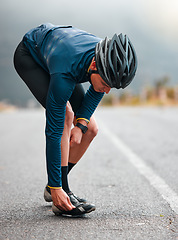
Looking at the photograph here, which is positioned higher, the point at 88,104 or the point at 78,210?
the point at 88,104

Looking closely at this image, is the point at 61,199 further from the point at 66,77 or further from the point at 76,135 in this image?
the point at 66,77

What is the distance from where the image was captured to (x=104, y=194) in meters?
3.77

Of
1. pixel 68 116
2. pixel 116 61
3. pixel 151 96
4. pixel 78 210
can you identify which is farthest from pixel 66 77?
pixel 151 96

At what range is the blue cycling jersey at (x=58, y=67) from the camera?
2758 millimetres

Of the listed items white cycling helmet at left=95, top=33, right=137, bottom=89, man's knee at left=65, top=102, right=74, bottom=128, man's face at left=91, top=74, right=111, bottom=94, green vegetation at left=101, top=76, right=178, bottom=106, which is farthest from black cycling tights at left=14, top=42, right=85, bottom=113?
green vegetation at left=101, top=76, right=178, bottom=106

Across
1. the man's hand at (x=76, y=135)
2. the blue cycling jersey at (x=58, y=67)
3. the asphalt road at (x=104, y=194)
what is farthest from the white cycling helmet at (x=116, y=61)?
the asphalt road at (x=104, y=194)

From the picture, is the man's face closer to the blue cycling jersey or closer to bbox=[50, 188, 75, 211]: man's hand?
the blue cycling jersey

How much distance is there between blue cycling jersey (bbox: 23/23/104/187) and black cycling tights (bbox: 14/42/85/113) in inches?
5.1

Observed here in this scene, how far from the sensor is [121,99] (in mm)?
75875

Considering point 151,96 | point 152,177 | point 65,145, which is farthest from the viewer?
point 151,96

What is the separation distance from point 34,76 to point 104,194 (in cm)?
137

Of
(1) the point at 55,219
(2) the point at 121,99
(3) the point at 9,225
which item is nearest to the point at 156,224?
(1) the point at 55,219

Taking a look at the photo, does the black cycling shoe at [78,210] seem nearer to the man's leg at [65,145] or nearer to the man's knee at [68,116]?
the man's leg at [65,145]

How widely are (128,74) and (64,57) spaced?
0.50 metres
